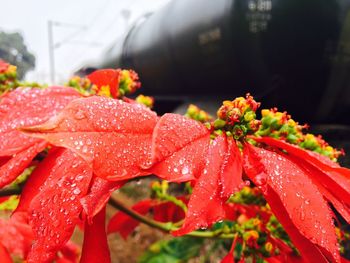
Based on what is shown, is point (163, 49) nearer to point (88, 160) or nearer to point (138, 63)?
point (138, 63)

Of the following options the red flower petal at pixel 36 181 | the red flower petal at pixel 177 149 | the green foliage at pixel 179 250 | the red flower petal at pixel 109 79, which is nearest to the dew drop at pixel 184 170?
the red flower petal at pixel 177 149

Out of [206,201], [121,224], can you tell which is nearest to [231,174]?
[206,201]

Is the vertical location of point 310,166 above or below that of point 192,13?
above

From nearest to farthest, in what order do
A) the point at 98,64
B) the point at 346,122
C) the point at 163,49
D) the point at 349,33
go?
1. the point at 349,33
2. the point at 346,122
3. the point at 163,49
4. the point at 98,64

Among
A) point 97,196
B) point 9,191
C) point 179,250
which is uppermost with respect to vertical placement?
point 97,196

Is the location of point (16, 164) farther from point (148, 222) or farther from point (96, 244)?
point (148, 222)

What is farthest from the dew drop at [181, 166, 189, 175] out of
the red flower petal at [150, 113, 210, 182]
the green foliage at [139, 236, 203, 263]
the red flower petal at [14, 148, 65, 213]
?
the green foliage at [139, 236, 203, 263]

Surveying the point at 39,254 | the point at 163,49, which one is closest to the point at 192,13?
the point at 163,49
